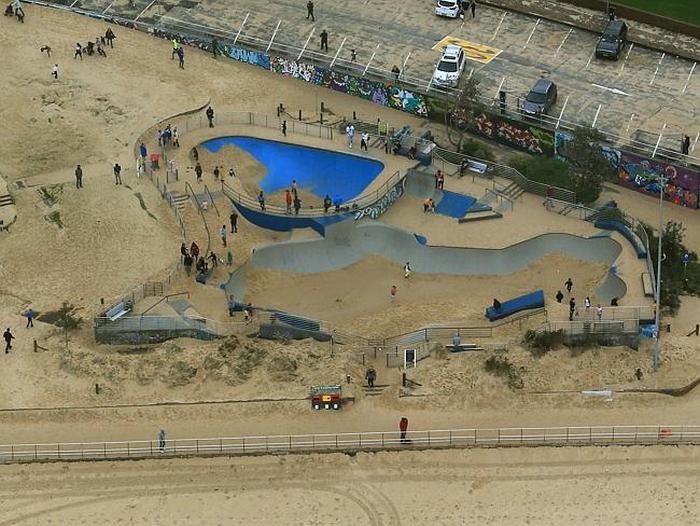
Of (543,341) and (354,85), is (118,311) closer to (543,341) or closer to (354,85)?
(543,341)

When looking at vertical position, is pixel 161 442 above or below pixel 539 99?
below

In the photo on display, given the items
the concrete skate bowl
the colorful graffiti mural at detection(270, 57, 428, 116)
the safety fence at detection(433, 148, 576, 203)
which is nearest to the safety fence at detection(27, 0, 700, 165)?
the colorful graffiti mural at detection(270, 57, 428, 116)

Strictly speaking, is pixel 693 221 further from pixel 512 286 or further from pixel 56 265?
pixel 56 265

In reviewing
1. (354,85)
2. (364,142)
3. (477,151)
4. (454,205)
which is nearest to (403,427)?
(454,205)

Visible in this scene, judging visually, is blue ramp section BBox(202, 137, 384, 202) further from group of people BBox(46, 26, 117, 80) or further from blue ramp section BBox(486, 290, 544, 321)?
group of people BBox(46, 26, 117, 80)

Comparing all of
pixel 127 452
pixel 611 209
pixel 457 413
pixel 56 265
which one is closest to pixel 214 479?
pixel 127 452

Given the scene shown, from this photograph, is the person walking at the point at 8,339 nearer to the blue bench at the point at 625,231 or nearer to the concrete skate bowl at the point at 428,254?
the concrete skate bowl at the point at 428,254
